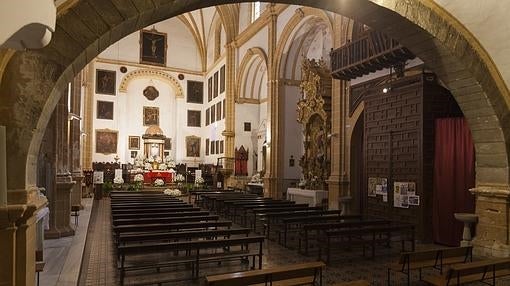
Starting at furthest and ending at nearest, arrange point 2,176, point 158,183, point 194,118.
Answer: point 194,118 < point 158,183 < point 2,176

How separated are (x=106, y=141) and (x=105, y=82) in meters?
3.98

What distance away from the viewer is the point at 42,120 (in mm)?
3436

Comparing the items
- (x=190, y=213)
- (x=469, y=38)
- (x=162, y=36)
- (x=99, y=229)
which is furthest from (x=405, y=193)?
(x=162, y=36)

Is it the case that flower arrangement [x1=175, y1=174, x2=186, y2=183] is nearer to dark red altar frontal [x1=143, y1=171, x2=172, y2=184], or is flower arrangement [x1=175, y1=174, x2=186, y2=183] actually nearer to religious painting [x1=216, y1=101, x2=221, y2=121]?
dark red altar frontal [x1=143, y1=171, x2=172, y2=184]

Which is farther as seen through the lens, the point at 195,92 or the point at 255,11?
the point at 195,92

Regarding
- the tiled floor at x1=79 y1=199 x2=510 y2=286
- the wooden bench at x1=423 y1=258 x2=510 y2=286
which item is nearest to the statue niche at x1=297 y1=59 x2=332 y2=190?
the tiled floor at x1=79 y1=199 x2=510 y2=286

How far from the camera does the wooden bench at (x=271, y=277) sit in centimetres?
358

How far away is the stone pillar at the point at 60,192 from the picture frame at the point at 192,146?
18.8 metres

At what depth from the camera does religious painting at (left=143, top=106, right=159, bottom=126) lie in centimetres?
2658

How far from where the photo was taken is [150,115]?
2673cm

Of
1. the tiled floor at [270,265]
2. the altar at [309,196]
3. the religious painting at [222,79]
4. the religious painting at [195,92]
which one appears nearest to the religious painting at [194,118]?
the religious painting at [195,92]

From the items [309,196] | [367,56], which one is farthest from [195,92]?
[367,56]

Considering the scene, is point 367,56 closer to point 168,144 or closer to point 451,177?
point 451,177

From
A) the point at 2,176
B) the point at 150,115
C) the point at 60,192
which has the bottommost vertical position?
the point at 60,192
